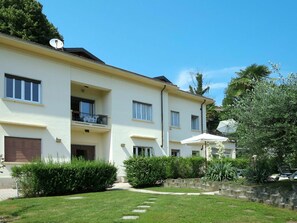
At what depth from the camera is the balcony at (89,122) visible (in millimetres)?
22952

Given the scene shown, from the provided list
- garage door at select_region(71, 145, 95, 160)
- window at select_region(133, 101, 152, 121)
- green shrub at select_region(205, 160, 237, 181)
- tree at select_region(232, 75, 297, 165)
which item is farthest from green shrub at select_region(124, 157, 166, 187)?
window at select_region(133, 101, 152, 121)

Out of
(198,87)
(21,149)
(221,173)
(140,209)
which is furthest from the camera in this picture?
(198,87)

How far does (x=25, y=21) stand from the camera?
35.3 m

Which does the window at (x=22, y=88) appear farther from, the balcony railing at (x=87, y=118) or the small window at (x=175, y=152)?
the small window at (x=175, y=152)

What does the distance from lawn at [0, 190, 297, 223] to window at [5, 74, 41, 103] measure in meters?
9.01

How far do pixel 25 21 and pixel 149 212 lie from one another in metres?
30.7

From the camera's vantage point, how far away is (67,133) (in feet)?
70.5

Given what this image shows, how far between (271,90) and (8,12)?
30.4 m

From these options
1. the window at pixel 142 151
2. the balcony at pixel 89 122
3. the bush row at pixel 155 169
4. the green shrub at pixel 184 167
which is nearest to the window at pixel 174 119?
the window at pixel 142 151

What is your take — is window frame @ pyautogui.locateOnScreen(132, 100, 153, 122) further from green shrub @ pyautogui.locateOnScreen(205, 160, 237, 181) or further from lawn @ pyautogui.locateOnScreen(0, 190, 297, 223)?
lawn @ pyautogui.locateOnScreen(0, 190, 297, 223)

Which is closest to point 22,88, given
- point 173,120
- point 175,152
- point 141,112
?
point 141,112

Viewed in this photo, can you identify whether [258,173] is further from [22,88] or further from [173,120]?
[173,120]

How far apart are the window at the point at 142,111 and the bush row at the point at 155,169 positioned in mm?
6480

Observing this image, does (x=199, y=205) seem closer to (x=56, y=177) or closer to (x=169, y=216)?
(x=169, y=216)
